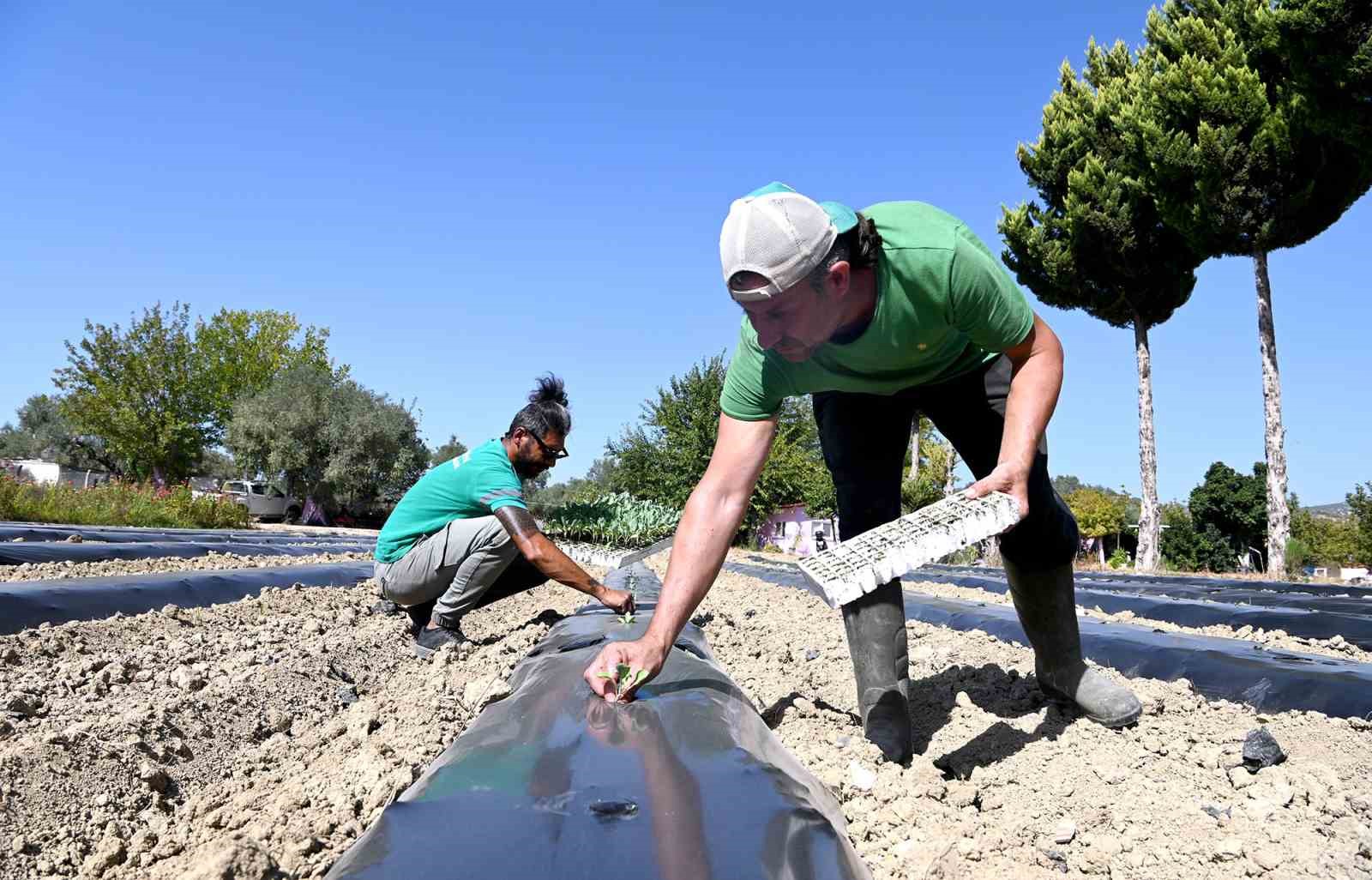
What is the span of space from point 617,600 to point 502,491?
0.72 metres

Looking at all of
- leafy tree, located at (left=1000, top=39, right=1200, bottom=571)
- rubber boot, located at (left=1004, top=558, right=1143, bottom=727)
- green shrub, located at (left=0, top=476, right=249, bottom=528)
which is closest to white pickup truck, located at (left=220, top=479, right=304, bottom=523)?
green shrub, located at (left=0, top=476, right=249, bottom=528)

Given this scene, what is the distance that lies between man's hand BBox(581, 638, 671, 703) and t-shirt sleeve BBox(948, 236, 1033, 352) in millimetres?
893

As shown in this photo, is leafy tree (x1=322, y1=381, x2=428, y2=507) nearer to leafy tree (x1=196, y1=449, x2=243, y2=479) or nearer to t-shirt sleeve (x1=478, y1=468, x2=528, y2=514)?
leafy tree (x1=196, y1=449, x2=243, y2=479)

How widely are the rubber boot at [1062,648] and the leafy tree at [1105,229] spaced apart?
37.7 feet

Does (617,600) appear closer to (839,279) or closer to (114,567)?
(839,279)

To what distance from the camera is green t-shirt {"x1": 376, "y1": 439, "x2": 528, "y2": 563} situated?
11.4 feet

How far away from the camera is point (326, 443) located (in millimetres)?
25266

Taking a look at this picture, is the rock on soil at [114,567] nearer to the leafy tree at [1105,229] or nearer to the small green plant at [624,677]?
the small green plant at [624,677]

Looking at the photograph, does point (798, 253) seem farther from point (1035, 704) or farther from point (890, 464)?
point (1035, 704)

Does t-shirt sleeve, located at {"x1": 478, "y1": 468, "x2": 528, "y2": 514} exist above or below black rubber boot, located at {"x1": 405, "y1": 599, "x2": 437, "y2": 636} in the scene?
above

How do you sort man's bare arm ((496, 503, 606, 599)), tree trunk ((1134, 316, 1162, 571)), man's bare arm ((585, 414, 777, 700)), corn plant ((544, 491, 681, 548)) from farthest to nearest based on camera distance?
corn plant ((544, 491, 681, 548)), tree trunk ((1134, 316, 1162, 571)), man's bare arm ((496, 503, 606, 599)), man's bare arm ((585, 414, 777, 700))

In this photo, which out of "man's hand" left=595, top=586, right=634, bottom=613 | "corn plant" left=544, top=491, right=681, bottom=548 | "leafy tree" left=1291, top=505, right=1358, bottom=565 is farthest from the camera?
"leafy tree" left=1291, top=505, right=1358, bottom=565

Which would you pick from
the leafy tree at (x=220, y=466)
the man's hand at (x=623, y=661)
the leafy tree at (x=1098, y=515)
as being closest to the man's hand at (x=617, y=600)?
the man's hand at (x=623, y=661)

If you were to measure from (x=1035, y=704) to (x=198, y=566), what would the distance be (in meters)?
5.63
